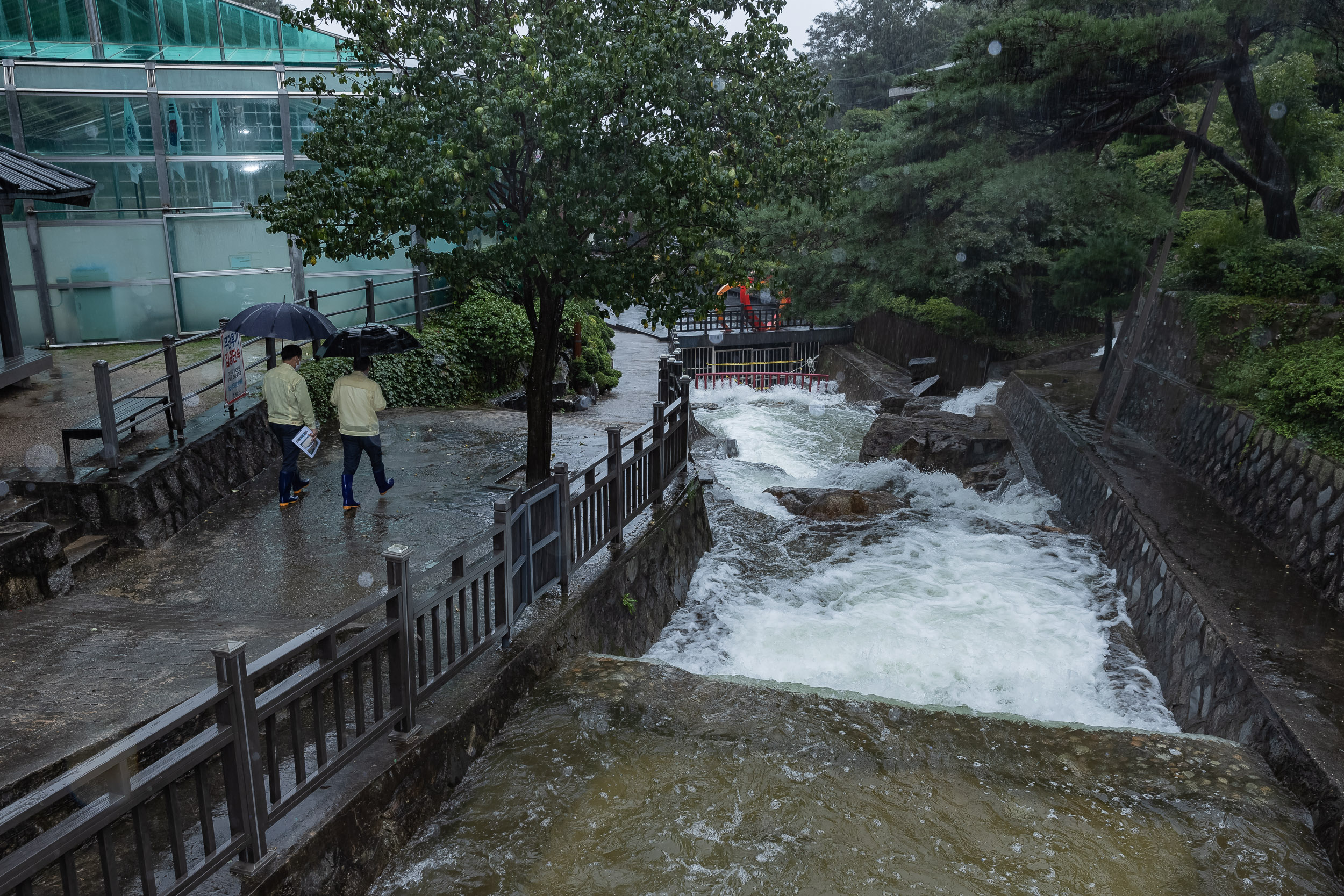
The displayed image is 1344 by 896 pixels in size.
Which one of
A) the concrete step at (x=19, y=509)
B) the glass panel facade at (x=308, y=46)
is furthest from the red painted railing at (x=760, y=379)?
the concrete step at (x=19, y=509)

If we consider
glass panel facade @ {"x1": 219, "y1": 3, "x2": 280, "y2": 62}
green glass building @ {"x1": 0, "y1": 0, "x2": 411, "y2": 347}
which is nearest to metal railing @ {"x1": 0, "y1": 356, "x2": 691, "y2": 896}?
green glass building @ {"x1": 0, "y1": 0, "x2": 411, "y2": 347}

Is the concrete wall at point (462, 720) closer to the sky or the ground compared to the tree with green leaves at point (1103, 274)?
closer to the ground

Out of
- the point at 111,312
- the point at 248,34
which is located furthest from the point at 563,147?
the point at 248,34

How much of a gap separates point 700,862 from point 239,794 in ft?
7.46

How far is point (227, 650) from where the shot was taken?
320 cm

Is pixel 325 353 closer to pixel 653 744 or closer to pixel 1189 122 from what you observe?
pixel 653 744

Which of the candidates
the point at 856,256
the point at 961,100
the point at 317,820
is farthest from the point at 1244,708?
the point at 856,256

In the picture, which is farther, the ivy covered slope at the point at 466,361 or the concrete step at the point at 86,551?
the ivy covered slope at the point at 466,361

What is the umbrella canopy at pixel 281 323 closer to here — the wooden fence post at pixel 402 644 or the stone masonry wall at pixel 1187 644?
the wooden fence post at pixel 402 644

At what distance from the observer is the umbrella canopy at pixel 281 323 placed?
8.43 meters

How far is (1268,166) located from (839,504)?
319 inches

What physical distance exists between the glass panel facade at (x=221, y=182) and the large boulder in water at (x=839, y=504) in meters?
9.77

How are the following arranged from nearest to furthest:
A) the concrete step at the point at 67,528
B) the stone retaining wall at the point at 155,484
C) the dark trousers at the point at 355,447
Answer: the concrete step at the point at 67,528 → the stone retaining wall at the point at 155,484 → the dark trousers at the point at 355,447

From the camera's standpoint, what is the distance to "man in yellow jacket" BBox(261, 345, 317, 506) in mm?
8203
